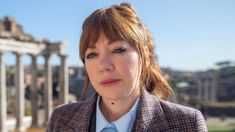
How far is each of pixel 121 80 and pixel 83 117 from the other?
47cm

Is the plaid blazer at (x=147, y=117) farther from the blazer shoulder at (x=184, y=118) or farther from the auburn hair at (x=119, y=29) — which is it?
the auburn hair at (x=119, y=29)

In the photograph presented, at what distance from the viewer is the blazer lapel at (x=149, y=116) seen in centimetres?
252

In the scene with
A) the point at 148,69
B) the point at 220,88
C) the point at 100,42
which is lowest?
the point at 220,88

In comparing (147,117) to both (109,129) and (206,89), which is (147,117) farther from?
(206,89)

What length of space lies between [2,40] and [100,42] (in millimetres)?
22180

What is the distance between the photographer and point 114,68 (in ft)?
8.13

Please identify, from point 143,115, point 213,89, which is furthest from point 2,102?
point 213,89

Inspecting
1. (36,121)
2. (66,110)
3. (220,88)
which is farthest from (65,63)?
(220,88)

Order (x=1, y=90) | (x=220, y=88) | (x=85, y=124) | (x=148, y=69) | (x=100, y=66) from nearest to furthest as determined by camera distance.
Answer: (x=100, y=66), (x=85, y=124), (x=148, y=69), (x=1, y=90), (x=220, y=88)

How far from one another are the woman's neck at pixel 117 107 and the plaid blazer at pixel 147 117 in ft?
0.23

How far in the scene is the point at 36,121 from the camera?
2908 centimetres

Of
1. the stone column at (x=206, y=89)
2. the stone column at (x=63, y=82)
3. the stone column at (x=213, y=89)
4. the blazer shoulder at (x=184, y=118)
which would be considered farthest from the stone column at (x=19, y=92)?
the stone column at (x=213, y=89)

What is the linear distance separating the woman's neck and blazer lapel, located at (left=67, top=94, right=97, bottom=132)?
0.12m

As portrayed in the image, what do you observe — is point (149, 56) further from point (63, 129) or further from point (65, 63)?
point (65, 63)
